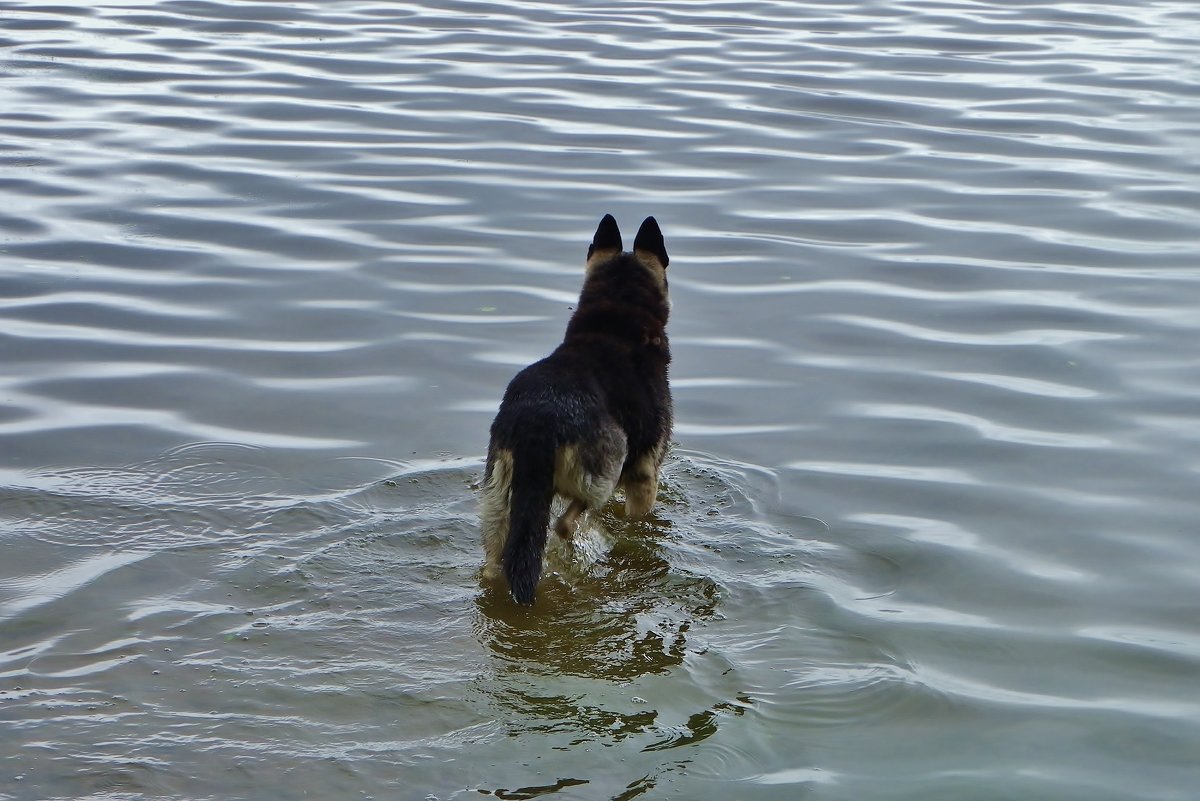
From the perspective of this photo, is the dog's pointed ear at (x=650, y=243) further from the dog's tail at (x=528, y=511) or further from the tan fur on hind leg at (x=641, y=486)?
the dog's tail at (x=528, y=511)

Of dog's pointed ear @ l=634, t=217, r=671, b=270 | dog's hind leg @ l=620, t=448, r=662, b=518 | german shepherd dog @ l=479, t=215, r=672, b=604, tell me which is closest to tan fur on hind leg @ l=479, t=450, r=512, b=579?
german shepherd dog @ l=479, t=215, r=672, b=604

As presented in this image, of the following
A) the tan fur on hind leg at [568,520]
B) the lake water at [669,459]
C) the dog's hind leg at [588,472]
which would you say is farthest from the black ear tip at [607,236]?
the tan fur on hind leg at [568,520]

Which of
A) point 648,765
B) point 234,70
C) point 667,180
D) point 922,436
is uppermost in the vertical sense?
point 234,70

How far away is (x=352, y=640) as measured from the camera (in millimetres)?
5762

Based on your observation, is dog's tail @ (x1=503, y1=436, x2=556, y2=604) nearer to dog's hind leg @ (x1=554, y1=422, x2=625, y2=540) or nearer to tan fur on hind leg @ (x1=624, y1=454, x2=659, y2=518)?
dog's hind leg @ (x1=554, y1=422, x2=625, y2=540)

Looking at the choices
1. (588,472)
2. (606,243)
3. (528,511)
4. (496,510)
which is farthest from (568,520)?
(606,243)

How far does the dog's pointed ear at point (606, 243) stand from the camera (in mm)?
7922

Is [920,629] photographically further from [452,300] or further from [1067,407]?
[452,300]

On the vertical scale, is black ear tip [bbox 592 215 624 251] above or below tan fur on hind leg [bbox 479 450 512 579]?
above

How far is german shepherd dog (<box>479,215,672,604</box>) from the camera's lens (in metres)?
6.18

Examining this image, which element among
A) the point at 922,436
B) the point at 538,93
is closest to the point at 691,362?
the point at 922,436

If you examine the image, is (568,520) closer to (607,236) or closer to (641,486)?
(641,486)

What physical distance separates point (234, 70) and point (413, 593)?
1150cm

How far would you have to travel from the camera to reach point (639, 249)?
800 cm
